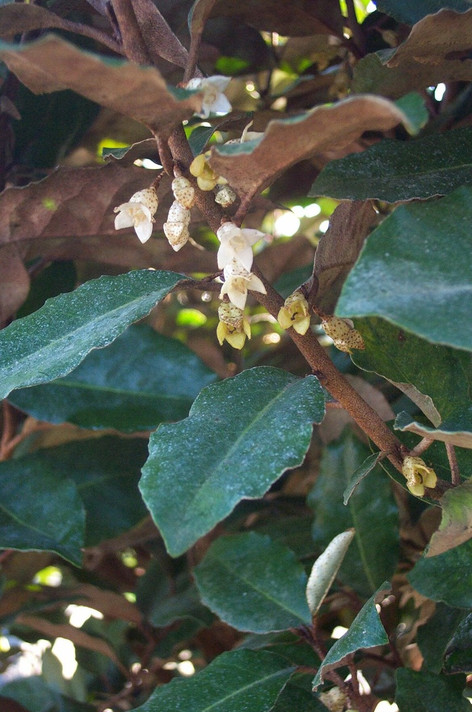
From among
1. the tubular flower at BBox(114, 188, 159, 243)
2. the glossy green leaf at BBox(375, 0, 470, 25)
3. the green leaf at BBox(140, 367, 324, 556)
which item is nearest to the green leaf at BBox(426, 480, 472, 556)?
the green leaf at BBox(140, 367, 324, 556)

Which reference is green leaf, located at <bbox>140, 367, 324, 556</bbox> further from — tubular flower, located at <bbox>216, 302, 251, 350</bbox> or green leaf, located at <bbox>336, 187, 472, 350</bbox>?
green leaf, located at <bbox>336, 187, 472, 350</bbox>

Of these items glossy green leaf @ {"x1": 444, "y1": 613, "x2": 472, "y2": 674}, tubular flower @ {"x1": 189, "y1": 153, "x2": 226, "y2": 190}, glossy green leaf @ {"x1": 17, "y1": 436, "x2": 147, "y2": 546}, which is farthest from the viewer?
glossy green leaf @ {"x1": 17, "y1": 436, "x2": 147, "y2": 546}

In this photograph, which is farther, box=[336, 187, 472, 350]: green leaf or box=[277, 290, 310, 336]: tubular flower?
box=[277, 290, 310, 336]: tubular flower

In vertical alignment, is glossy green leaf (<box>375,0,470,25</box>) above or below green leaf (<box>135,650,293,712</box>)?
above

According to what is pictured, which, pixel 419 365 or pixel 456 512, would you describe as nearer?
pixel 456 512

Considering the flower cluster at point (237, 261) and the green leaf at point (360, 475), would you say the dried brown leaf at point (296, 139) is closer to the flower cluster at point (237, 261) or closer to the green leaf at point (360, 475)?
the flower cluster at point (237, 261)

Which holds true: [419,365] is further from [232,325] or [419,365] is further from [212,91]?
[212,91]

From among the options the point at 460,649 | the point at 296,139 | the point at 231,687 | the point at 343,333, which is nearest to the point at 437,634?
the point at 460,649
